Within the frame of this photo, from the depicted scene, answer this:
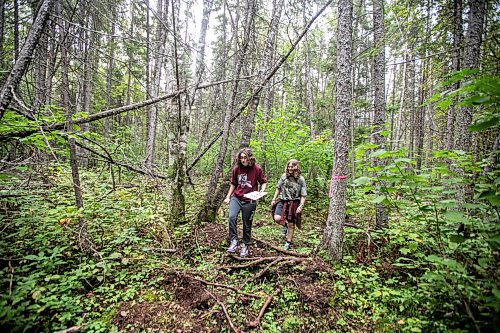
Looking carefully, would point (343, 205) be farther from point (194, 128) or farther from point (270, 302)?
point (194, 128)

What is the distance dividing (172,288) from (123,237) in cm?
128

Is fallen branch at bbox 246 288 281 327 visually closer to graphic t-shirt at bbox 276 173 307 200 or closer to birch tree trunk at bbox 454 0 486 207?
graphic t-shirt at bbox 276 173 307 200

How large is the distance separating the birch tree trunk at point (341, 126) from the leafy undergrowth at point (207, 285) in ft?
1.59

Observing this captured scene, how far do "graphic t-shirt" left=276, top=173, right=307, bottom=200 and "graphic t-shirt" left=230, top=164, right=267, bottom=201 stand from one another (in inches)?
26.6

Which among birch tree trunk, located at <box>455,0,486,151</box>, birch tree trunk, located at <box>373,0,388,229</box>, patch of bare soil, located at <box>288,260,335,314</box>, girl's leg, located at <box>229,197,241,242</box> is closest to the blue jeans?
girl's leg, located at <box>229,197,241,242</box>

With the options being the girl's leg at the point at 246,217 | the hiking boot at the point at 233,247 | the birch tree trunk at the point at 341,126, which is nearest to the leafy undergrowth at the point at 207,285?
the hiking boot at the point at 233,247

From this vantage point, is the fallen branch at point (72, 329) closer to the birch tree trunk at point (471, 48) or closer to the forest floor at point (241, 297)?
the forest floor at point (241, 297)

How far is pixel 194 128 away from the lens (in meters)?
21.7

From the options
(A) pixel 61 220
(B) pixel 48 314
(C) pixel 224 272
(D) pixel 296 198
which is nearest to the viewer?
(B) pixel 48 314

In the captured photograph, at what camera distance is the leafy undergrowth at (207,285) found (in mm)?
2545

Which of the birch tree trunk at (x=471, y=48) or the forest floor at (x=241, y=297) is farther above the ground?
the birch tree trunk at (x=471, y=48)

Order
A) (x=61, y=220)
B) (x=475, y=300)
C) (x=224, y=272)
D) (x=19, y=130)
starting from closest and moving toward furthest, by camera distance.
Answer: (x=475, y=300) → (x=19, y=130) → (x=61, y=220) → (x=224, y=272)

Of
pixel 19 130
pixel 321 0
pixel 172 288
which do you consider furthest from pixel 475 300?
pixel 321 0

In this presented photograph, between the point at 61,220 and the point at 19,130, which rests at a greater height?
the point at 19,130
